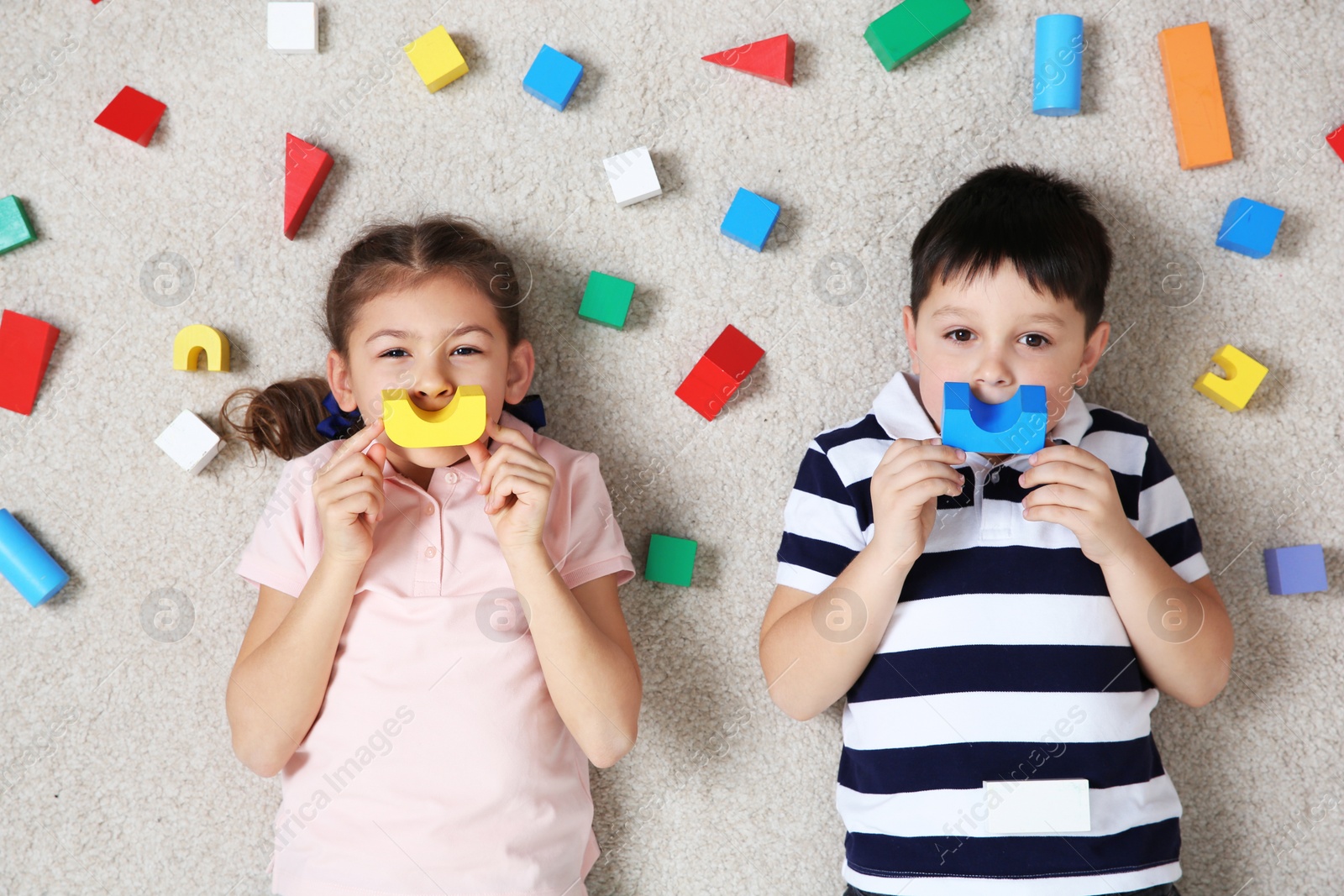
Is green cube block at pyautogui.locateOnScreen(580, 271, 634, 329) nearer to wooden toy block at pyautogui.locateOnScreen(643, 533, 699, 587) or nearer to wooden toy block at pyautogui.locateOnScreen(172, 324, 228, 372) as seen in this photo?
wooden toy block at pyautogui.locateOnScreen(643, 533, 699, 587)

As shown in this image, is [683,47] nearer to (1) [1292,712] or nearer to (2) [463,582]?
(2) [463,582]

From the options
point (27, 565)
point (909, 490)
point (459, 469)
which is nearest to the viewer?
point (909, 490)

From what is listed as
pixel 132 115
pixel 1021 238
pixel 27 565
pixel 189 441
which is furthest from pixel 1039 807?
pixel 132 115

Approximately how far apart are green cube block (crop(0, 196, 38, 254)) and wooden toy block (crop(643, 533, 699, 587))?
32.6 inches

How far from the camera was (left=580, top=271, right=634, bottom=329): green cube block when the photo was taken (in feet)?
3.52

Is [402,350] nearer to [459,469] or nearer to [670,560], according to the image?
[459,469]

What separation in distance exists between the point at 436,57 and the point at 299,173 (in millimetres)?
211

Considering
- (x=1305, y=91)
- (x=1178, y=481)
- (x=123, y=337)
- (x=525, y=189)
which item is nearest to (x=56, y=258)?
(x=123, y=337)

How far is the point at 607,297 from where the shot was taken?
1075 mm

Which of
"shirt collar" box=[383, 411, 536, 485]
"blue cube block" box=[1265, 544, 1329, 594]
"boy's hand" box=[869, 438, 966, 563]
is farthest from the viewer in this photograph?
"blue cube block" box=[1265, 544, 1329, 594]

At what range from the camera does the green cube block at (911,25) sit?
1.07m

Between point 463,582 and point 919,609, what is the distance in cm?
46

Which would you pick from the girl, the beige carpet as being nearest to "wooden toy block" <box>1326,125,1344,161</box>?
the beige carpet

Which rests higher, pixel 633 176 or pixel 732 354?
pixel 633 176
